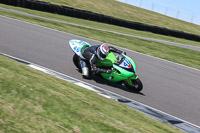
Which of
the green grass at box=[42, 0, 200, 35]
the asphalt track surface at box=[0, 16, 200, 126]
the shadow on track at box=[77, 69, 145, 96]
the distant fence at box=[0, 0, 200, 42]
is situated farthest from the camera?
the green grass at box=[42, 0, 200, 35]

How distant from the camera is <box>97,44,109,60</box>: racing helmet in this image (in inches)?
331

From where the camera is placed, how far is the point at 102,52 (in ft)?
27.6

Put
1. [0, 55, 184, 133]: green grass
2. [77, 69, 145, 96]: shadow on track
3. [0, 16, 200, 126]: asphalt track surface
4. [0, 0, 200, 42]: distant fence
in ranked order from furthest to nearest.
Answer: [0, 0, 200, 42]: distant fence → [77, 69, 145, 96]: shadow on track → [0, 16, 200, 126]: asphalt track surface → [0, 55, 184, 133]: green grass

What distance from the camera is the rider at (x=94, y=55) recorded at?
8.46m

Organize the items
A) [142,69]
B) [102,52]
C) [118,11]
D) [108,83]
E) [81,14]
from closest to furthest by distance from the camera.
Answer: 1. [102,52]
2. [108,83]
3. [142,69]
4. [81,14]
5. [118,11]

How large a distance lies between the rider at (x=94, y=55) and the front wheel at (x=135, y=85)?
689 mm

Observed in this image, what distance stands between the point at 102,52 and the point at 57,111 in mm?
3733

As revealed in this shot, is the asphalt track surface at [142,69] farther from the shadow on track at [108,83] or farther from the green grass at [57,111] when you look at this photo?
the green grass at [57,111]

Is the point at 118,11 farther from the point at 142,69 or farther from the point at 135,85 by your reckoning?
the point at 135,85

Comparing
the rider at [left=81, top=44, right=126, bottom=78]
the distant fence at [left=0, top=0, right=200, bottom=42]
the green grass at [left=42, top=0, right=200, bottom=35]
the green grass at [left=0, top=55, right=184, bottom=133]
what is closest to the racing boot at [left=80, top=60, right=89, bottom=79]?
the rider at [left=81, top=44, right=126, bottom=78]

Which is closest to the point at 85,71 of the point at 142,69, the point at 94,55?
the point at 94,55

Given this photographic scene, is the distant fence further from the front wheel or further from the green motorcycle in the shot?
the front wheel

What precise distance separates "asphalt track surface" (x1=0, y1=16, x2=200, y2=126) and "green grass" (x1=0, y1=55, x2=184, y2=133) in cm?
178

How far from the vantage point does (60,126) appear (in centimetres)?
447
